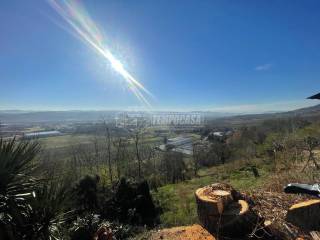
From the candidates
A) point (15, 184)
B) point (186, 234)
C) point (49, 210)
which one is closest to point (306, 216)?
point (186, 234)

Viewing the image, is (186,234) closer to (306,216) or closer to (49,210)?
(306,216)

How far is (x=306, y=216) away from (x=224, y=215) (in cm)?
147

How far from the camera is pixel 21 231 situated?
15.4 ft

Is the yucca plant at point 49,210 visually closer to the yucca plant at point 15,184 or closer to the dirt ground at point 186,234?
the yucca plant at point 15,184

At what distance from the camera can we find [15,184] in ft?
14.8

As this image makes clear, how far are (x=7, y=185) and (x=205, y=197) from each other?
3.27 meters

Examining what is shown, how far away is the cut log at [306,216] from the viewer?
5438mm

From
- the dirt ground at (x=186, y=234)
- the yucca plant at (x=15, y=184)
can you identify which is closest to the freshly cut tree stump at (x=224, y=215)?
the dirt ground at (x=186, y=234)

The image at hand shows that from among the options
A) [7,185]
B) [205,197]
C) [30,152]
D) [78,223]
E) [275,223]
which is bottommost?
[78,223]

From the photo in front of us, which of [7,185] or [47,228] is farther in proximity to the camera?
[47,228]

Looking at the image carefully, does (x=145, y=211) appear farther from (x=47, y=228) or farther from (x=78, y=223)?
(x=47, y=228)

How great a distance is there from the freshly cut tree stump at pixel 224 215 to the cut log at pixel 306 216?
2.37 ft

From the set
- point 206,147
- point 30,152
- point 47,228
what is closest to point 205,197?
point 47,228

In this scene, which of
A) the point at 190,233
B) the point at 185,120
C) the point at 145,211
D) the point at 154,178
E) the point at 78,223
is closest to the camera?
the point at 190,233
